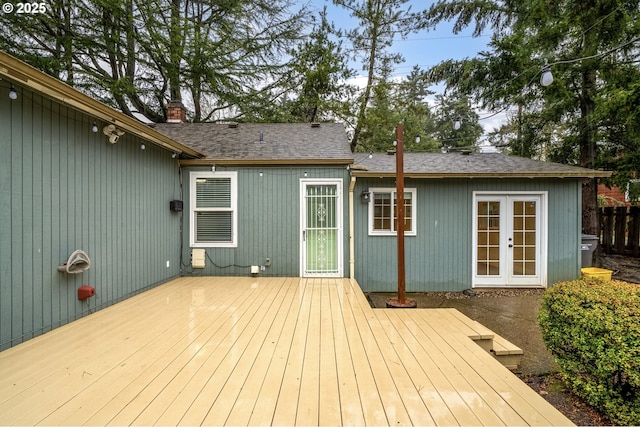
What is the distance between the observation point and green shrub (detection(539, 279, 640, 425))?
2.03 meters

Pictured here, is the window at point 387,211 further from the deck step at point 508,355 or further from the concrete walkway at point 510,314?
the deck step at point 508,355

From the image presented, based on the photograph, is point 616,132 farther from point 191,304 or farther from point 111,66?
point 111,66

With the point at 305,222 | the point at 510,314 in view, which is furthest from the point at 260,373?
the point at 510,314

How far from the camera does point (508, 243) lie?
19.6 feet

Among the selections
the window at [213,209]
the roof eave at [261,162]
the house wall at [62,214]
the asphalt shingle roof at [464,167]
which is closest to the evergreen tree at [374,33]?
the asphalt shingle roof at [464,167]

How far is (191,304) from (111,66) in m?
9.39

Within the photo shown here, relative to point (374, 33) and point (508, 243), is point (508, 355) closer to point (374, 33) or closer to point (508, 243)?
point (508, 243)

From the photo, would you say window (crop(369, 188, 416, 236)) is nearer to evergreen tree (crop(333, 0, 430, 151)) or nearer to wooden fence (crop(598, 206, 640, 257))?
evergreen tree (crop(333, 0, 430, 151))

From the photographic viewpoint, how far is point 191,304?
377 centimetres

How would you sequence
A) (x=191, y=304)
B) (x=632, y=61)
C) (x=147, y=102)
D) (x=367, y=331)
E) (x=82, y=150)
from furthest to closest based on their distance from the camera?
1. (x=147, y=102)
2. (x=632, y=61)
3. (x=191, y=304)
4. (x=82, y=150)
5. (x=367, y=331)

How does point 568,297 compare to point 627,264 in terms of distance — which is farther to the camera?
point 627,264

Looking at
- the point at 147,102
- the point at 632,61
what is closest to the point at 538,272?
the point at 632,61

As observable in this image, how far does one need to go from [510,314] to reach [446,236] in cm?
180

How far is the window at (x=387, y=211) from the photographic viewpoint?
5852 mm
